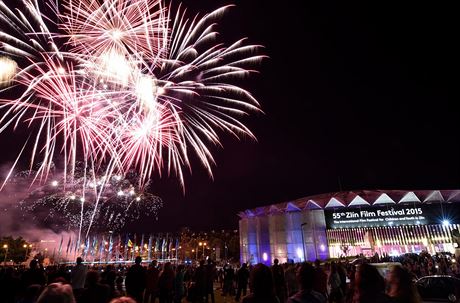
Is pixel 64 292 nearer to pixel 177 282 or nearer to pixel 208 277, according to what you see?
pixel 177 282

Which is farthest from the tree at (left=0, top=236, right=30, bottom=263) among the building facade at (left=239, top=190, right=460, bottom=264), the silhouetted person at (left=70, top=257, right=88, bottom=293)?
the silhouetted person at (left=70, top=257, right=88, bottom=293)

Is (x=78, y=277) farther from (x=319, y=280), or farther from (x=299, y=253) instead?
(x=299, y=253)

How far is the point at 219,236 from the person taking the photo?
106 metres

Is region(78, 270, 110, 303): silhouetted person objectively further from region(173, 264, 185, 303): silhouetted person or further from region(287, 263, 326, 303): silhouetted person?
region(173, 264, 185, 303): silhouetted person

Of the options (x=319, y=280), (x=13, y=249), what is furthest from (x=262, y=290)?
(x=13, y=249)

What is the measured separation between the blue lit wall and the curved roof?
0.99 metres

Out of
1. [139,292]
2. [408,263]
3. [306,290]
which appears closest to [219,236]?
[408,263]

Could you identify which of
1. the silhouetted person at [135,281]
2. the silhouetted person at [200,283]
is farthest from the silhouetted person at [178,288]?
the silhouetted person at [135,281]

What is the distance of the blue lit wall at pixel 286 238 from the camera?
40.3 meters

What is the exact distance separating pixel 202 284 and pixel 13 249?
279ft

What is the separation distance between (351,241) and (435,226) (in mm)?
9974

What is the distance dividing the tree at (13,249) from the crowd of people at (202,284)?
72.1 metres

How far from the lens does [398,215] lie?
37.5 metres

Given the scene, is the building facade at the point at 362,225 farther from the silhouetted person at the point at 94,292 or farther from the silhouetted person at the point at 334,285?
the silhouetted person at the point at 94,292
